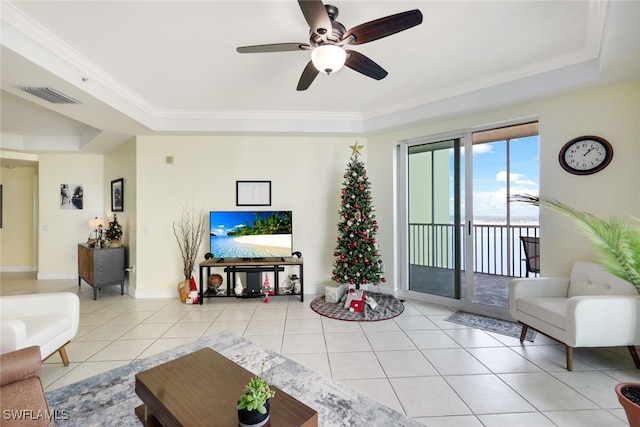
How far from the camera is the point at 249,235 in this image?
169 inches

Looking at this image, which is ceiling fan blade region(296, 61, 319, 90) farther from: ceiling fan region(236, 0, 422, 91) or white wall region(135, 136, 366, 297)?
white wall region(135, 136, 366, 297)

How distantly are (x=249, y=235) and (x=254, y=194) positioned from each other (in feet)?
2.32

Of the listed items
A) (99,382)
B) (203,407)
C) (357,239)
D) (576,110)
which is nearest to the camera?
(203,407)

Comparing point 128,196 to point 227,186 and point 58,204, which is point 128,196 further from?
point 58,204

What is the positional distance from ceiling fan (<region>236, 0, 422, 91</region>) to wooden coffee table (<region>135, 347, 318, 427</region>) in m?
2.15

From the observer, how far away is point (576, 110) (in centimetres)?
300

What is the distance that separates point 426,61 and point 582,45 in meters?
1.39

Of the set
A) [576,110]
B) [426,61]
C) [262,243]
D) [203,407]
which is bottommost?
[203,407]

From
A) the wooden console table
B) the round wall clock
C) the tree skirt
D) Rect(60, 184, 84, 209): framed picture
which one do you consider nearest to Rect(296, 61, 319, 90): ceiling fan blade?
the tree skirt

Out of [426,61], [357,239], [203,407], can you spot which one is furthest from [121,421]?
[426,61]

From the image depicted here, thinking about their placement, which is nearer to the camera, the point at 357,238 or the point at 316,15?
the point at 316,15

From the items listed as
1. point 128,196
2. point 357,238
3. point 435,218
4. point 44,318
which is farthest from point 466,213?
point 128,196

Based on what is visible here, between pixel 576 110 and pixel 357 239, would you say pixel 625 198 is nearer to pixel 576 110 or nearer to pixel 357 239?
pixel 576 110

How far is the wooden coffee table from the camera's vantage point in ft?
4.15
